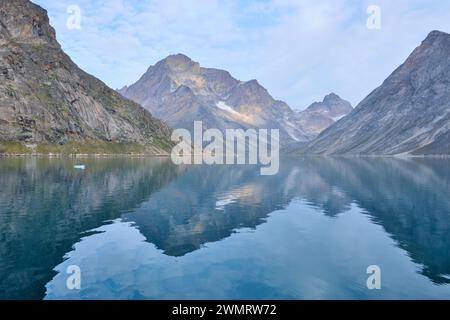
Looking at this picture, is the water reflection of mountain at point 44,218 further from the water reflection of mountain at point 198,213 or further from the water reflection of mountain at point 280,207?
the water reflection of mountain at point 280,207

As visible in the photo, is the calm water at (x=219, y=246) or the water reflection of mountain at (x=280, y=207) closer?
the calm water at (x=219, y=246)

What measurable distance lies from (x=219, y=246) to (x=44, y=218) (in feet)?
84.9

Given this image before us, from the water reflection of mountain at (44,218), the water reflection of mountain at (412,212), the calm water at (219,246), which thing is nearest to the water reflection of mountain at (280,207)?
the water reflection of mountain at (412,212)

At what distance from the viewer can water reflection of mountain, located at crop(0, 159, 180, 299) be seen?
31.1 meters

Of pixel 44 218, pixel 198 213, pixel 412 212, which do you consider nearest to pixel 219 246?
pixel 198 213

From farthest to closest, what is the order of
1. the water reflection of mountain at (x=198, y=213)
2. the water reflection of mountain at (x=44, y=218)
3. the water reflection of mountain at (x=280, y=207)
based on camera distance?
the water reflection of mountain at (x=198, y=213) < the water reflection of mountain at (x=280, y=207) < the water reflection of mountain at (x=44, y=218)

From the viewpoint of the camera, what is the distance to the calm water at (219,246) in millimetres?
29625

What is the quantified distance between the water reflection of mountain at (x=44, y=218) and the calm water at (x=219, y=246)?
0.53 feet

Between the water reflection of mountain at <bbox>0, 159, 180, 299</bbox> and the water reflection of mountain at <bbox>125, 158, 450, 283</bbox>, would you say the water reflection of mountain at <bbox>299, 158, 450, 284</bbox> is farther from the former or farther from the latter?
the water reflection of mountain at <bbox>0, 159, 180, 299</bbox>

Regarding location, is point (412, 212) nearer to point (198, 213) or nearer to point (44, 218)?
point (198, 213)

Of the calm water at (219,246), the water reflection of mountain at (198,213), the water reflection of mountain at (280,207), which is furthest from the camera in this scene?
the water reflection of mountain at (198,213)

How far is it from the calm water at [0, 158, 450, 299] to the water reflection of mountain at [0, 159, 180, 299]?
0.53 feet
